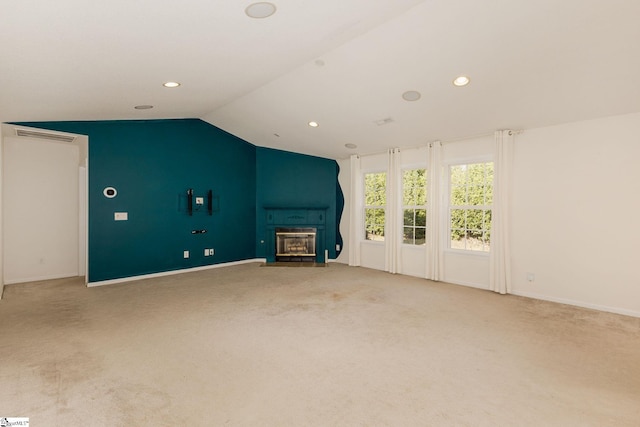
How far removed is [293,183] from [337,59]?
4106 mm

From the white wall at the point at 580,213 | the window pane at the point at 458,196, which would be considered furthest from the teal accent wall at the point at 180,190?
the white wall at the point at 580,213

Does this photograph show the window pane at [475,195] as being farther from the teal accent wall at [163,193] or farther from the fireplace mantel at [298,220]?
the teal accent wall at [163,193]

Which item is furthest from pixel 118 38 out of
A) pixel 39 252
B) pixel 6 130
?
pixel 39 252

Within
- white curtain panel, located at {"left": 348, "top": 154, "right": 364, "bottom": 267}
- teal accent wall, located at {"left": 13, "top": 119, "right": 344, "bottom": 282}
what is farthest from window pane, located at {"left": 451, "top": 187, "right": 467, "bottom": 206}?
teal accent wall, located at {"left": 13, "top": 119, "right": 344, "bottom": 282}

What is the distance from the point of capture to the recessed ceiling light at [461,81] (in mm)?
3735

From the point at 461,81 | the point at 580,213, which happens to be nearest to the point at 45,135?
the point at 461,81

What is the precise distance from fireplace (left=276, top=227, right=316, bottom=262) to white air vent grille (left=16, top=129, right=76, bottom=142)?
13.6ft

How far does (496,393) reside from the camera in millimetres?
2340

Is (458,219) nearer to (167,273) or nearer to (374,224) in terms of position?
(374,224)

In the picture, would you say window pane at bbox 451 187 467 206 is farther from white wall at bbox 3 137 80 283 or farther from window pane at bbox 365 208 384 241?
white wall at bbox 3 137 80 283

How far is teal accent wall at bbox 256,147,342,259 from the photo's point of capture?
7613 millimetres

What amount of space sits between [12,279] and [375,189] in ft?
21.8

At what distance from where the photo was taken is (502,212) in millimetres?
4996

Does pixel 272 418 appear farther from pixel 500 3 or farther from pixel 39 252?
pixel 39 252
